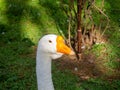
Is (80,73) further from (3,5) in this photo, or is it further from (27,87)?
(3,5)

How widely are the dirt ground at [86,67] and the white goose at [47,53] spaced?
2.04 meters

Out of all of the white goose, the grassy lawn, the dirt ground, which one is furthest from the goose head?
the dirt ground

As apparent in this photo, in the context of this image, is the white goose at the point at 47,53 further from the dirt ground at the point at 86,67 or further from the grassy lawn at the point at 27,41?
the dirt ground at the point at 86,67

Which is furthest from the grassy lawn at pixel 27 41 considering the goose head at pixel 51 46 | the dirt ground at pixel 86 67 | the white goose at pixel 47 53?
the goose head at pixel 51 46

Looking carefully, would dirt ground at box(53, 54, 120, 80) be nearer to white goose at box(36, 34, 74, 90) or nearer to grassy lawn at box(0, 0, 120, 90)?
grassy lawn at box(0, 0, 120, 90)

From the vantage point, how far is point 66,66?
6.02m

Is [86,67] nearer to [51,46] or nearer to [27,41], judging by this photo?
[27,41]

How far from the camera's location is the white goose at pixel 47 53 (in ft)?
11.4

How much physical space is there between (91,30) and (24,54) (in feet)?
4.71

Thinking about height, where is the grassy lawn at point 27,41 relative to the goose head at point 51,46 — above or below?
below

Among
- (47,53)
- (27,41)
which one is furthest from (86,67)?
(47,53)

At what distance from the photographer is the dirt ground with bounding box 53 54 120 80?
18.7ft

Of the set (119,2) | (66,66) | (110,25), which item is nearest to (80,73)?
(66,66)

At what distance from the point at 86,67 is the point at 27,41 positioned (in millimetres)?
1625
